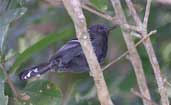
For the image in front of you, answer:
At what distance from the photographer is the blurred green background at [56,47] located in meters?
1.93

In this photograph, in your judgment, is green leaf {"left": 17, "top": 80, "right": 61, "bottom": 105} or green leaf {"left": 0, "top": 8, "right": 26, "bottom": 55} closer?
green leaf {"left": 0, "top": 8, "right": 26, "bottom": 55}

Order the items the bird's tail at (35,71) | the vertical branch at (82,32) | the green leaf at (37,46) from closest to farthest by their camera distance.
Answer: the vertical branch at (82,32) → the bird's tail at (35,71) → the green leaf at (37,46)

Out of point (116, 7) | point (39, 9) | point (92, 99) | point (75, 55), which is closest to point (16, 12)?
point (75, 55)

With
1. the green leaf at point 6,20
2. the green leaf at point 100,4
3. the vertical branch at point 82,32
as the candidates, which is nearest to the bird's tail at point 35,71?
the green leaf at point 6,20

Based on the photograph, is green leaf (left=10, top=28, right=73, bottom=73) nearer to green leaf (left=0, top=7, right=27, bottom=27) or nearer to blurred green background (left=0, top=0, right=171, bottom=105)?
blurred green background (left=0, top=0, right=171, bottom=105)

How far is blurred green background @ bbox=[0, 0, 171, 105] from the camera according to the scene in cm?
193

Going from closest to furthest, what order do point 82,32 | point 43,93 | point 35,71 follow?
1. point 82,32
2. point 35,71
3. point 43,93

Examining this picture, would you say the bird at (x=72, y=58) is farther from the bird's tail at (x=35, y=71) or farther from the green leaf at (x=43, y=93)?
the green leaf at (x=43, y=93)

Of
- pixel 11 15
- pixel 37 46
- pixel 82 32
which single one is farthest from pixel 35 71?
pixel 82 32

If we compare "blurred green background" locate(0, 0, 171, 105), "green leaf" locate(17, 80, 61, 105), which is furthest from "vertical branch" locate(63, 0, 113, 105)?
"green leaf" locate(17, 80, 61, 105)

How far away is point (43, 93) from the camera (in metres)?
1.96

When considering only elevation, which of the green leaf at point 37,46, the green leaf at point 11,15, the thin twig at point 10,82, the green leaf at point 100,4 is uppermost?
the green leaf at point 11,15

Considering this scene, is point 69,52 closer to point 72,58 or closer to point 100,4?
point 72,58

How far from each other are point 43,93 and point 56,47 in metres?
0.74
